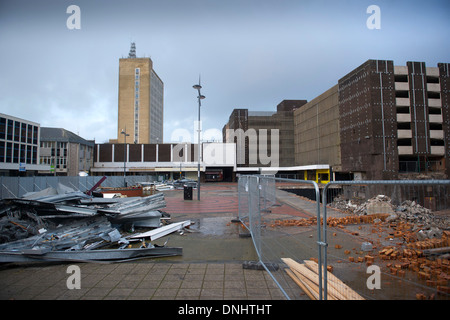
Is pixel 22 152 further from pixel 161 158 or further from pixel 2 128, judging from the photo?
pixel 161 158

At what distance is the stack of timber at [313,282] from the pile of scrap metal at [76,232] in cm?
266

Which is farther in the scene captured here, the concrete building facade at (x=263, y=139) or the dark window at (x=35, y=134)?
the concrete building facade at (x=263, y=139)

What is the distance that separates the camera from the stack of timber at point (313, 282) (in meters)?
3.14

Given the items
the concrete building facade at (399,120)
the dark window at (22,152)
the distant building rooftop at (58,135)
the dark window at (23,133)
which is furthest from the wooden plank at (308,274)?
the dark window at (23,133)

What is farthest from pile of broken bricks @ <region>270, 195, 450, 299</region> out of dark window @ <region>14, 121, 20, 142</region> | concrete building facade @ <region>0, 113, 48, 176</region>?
dark window @ <region>14, 121, 20, 142</region>

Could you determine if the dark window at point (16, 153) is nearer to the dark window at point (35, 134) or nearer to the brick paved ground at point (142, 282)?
the dark window at point (35, 134)

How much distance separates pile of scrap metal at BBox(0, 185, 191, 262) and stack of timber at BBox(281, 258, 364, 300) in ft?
8.72

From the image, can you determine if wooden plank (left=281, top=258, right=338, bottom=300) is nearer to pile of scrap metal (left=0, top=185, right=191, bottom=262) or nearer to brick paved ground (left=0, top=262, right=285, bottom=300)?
brick paved ground (left=0, top=262, right=285, bottom=300)

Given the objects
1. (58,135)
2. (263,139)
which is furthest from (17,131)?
(263,139)

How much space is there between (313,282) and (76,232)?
6.05 metres

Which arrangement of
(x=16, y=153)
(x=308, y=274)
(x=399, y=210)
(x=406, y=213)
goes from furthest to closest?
(x=16, y=153) → (x=308, y=274) → (x=399, y=210) → (x=406, y=213)

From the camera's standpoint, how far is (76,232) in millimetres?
6340

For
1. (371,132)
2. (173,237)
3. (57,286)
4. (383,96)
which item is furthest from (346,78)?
(57,286)

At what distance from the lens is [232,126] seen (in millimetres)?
70250
